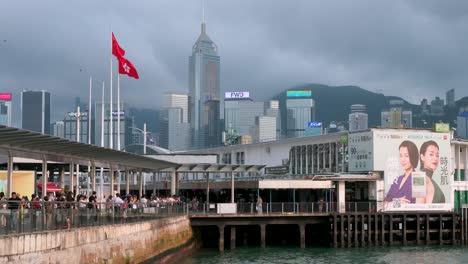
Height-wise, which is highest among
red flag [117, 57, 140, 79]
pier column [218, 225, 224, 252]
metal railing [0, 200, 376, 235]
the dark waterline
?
red flag [117, 57, 140, 79]

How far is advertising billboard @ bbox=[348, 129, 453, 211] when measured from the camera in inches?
2749

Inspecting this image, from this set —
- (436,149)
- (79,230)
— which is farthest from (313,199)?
(79,230)

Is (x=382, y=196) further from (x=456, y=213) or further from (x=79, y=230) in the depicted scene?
(x=79, y=230)

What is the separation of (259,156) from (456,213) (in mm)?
32465

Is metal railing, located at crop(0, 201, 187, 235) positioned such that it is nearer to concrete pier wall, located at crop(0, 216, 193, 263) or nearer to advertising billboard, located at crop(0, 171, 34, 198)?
concrete pier wall, located at crop(0, 216, 193, 263)

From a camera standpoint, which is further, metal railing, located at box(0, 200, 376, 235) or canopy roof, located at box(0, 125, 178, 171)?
canopy roof, located at box(0, 125, 178, 171)

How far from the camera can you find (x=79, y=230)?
30.6 m

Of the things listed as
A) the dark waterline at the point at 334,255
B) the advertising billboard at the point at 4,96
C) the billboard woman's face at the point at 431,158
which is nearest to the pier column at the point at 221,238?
the dark waterline at the point at 334,255

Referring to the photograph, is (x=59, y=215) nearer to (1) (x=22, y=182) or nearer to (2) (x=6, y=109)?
(1) (x=22, y=182)

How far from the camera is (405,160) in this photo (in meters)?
70.6

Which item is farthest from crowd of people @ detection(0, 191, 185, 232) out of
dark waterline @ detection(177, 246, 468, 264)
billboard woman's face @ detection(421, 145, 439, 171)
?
billboard woman's face @ detection(421, 145, 439, 171)

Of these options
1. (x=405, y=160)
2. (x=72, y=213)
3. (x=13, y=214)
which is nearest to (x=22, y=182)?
(x=72, y=213)

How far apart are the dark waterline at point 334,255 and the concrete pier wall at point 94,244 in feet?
13.8

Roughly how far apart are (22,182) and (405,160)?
123 feet
